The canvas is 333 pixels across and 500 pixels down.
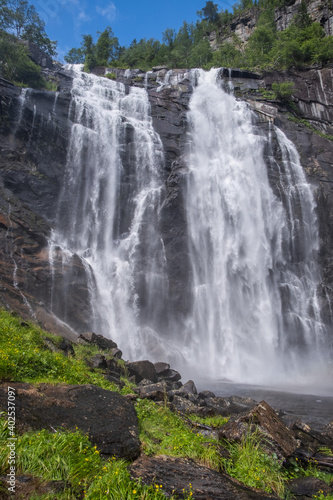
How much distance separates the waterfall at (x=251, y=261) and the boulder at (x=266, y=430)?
13677 millimetres

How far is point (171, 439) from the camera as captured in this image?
5680 millimetres

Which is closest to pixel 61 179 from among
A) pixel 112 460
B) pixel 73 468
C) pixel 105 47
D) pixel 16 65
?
pixel 16 65

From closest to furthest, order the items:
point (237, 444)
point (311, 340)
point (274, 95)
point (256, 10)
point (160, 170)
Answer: point (237, 444)
point (311, 340)
point (160, 170)
point (274, 95)
point (256, 10)

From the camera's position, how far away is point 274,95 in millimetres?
37469

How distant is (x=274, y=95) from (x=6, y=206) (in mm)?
32298

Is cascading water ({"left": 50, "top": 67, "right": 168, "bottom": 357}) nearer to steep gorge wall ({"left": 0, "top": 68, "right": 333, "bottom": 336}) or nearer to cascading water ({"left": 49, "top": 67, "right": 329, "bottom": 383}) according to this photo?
cascading water ({"left": 49, "top": 67, "right": 329, "bottom": 383})

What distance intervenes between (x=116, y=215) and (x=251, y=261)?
35.2ft

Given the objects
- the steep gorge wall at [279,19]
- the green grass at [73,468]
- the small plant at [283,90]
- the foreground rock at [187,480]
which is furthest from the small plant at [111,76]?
the foreground rock at [187,480]

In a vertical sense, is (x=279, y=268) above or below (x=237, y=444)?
above

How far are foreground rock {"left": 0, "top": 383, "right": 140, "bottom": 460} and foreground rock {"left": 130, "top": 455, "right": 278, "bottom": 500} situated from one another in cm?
46

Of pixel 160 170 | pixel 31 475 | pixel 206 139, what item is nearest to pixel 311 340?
pixel 160 170

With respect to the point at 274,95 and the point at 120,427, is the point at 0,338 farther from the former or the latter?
the point at 274,95

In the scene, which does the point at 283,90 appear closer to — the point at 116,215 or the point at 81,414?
the point at 116,215

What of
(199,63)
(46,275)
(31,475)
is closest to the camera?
(31,475)
